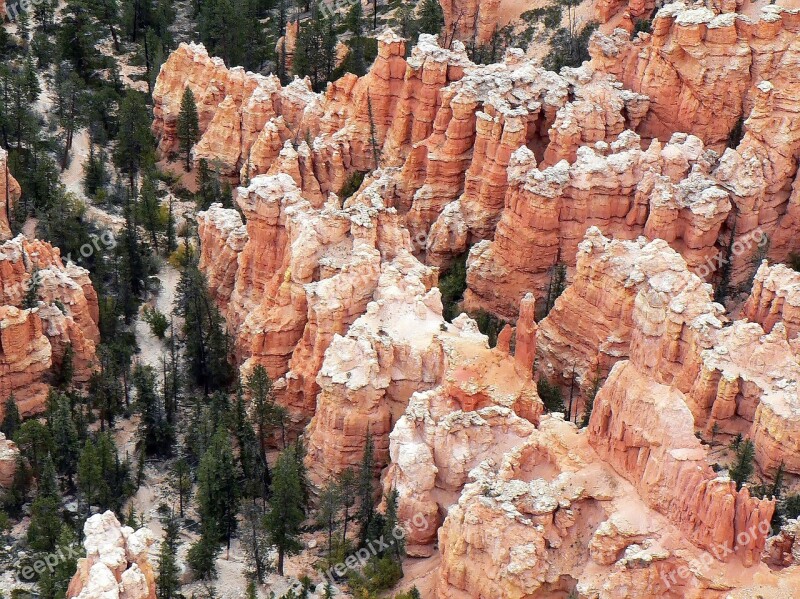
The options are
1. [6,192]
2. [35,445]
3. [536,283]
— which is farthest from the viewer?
[6,192]

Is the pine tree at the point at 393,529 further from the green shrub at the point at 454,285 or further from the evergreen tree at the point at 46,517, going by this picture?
the green shrub at the point at 454,285

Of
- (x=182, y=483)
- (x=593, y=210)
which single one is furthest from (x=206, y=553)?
(x=593, y=210)

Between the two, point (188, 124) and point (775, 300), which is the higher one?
point (775, 300)

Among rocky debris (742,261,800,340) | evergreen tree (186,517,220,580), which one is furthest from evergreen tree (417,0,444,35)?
evergreen tree (186,517,220,580)

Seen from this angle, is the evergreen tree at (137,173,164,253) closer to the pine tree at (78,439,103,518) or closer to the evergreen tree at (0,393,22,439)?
the evergreen tree at (0,393,22,439)

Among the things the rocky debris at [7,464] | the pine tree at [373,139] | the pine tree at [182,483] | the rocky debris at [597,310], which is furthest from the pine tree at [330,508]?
the pine tree at [373,139]

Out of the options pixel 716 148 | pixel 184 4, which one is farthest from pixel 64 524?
pixel 184 4

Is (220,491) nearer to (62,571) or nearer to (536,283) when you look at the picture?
(62,571)
